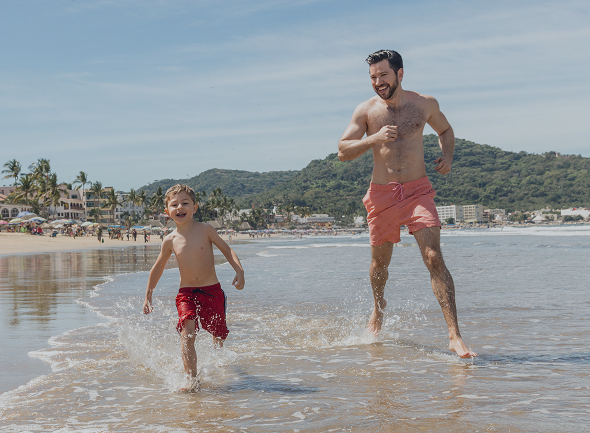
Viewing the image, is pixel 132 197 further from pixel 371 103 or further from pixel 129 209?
pixel 371 103

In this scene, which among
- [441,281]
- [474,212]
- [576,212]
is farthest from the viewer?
[474,212]

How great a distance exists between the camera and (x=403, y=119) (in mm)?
4738

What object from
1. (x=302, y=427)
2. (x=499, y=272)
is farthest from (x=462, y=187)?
(x=302, y=427)

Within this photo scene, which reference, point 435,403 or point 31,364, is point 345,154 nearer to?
point 435,403

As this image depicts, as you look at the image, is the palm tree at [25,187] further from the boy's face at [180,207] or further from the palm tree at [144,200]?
the boy's face at [180,207]

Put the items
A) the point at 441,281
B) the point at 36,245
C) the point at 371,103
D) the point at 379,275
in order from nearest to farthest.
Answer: the point at 441,281 < the point at 371,103 < the point at 379,275 < the point at 36,245

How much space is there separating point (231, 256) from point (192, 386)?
3.24 feet

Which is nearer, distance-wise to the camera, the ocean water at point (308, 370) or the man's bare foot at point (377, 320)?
the ocean water at point (308, 370)

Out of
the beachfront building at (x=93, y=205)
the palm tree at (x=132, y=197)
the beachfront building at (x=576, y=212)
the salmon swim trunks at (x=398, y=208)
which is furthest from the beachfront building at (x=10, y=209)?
the beachfront building at (x=576, y=212)

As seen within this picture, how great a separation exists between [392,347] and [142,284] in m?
8.19

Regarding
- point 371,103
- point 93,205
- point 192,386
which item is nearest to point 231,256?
point 192,386

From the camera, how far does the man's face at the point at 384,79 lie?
458 centimetres

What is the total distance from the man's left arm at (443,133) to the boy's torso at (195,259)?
6.81 feet

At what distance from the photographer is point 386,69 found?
15.0 ft
